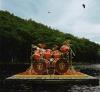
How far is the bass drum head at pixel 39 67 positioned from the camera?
56406mm

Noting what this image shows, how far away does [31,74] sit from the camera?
56438 millimetres

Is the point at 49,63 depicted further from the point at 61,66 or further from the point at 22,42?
the point at 22,42

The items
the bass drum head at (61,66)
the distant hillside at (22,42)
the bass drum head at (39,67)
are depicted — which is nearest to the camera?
the bass drum head at (39,67)

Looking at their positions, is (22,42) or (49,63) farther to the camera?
(22,42)

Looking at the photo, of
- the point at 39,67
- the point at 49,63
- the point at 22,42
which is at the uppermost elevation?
the point at 22,42

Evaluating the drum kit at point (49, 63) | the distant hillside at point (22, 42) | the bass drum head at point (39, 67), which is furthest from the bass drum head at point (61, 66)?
the distant hillside at point (22, 42)

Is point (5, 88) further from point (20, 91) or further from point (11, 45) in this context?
point (11, 45)

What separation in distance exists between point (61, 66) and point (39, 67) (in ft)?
9.60

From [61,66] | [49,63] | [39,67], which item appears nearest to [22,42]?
[39,67]

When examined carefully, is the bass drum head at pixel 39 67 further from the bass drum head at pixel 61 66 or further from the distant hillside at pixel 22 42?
the distant hillside at pixel 22 42

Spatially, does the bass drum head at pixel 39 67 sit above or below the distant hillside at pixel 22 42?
below

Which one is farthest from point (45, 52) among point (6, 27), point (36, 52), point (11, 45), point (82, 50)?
point (82, 50)

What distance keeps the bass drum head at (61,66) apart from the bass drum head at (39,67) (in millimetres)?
1658

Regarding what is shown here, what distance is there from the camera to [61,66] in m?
56.9
